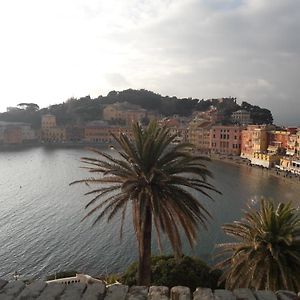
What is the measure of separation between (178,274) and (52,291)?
43.0 ft

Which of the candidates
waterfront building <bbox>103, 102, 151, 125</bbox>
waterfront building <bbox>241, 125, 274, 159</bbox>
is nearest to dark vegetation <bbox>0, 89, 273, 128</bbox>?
waterfront building <bbox>103, 102, 151, 125</bbox>

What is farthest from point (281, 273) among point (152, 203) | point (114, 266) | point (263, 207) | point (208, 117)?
point (208, 117)

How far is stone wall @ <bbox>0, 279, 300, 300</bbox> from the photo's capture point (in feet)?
17.2

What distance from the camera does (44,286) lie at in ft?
18.1

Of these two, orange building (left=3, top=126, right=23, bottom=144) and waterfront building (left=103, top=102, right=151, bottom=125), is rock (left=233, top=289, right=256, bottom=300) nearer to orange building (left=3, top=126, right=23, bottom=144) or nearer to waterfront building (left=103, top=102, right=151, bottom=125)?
orange building (left=3, top=126, right=23, bottom=144)

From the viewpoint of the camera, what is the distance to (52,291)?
537 cm

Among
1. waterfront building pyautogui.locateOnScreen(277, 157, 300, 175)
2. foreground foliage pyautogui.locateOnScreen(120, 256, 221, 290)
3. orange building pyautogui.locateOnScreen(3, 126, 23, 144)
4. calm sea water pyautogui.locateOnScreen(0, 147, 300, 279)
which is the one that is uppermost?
orange building pyautogui.locateOnScreen(3, 126, 23, 144)

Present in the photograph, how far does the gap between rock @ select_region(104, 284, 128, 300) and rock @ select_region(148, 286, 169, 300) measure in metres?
0.35

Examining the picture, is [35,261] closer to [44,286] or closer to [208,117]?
[44,286]

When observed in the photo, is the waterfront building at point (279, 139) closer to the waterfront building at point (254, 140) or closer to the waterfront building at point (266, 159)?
the waterfront building at point (254, 140)

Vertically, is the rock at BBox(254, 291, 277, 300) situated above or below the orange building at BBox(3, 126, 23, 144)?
above

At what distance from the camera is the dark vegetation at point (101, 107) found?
15962 cm

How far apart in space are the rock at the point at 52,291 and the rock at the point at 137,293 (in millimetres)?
938

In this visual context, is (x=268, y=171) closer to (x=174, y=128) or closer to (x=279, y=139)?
(x=279, y=139)
